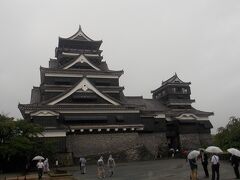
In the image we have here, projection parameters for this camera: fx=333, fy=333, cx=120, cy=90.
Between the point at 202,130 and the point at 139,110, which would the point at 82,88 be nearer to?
the point at 139,110

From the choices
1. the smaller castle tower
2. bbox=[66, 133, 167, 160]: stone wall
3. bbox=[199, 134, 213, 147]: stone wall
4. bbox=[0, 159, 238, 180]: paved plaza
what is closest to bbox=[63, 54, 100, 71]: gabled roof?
bbox=[66, 133, 167, 160]: stone wall

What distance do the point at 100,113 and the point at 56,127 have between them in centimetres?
548

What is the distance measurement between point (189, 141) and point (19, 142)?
22.1 meters

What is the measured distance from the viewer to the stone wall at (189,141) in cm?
4062

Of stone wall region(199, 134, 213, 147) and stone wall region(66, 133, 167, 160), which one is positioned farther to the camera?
stone wall region(199, 134, 213, 147)

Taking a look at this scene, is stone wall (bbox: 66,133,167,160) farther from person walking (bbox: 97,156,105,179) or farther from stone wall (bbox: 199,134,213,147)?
person walking (bbox: 97,156,105,179)

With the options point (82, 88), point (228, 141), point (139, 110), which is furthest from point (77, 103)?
point (228, 141)

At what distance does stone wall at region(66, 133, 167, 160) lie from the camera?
1342 inches

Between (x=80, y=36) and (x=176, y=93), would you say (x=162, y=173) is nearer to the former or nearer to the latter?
(x=176, y=93)

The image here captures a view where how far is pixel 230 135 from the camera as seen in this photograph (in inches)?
1076

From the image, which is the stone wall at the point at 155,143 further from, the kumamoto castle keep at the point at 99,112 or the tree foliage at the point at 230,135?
the tree foliage at the point at 230,135

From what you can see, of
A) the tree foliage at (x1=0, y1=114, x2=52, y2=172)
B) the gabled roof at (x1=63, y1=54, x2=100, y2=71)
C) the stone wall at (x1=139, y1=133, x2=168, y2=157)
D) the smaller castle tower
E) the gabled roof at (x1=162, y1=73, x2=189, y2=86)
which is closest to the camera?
the tree foliage at (x1=0, y1=114, x2=52, y2=172)

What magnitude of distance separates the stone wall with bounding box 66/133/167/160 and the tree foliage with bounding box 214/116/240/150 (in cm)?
1000

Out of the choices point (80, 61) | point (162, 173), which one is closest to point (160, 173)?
point (162, 173)
